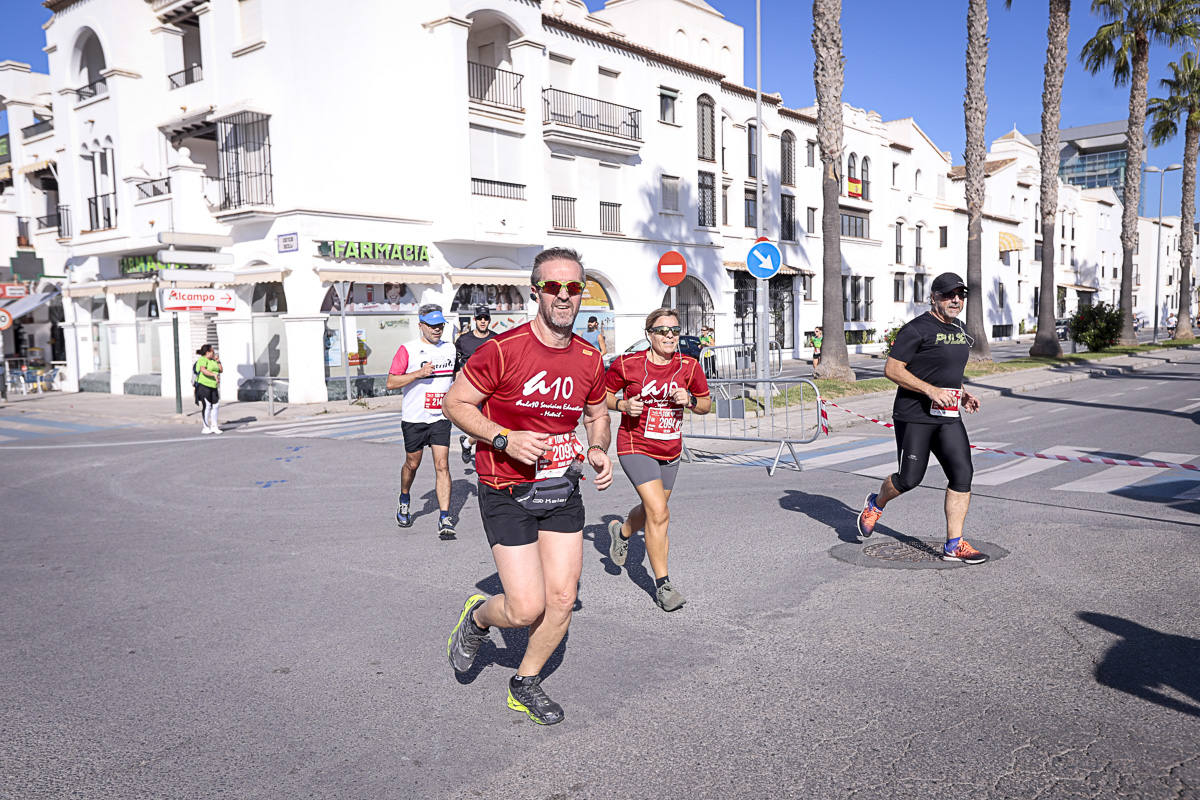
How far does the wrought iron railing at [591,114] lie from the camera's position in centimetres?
2847

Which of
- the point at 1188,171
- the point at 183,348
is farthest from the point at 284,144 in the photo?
the point at 1188,171

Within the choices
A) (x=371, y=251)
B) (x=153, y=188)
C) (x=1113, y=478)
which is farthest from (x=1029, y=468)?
(x=153, y=188)

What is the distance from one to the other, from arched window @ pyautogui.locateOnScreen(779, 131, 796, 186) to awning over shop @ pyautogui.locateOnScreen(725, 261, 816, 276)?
415 cm

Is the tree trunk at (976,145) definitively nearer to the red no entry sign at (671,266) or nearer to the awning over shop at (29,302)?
the red no entry sign at (671,266)

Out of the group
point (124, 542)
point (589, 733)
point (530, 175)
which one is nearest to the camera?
point (589, 733)

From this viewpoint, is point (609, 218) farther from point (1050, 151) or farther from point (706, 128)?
point (1050, 151)

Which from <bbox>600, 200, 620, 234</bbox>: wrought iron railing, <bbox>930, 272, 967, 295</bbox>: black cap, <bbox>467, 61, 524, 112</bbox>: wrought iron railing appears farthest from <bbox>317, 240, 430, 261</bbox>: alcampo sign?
<bbox>930, 272, 967, 295</bbox>: black cap

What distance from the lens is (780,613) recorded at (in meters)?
5.34

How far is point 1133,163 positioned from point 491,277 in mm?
28235

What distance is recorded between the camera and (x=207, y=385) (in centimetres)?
1653

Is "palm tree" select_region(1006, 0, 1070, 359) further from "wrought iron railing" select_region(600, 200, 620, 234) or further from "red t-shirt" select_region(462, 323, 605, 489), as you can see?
"red t-shirt" select_region(462, 323, 605, 489)

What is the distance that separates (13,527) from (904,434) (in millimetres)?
8227

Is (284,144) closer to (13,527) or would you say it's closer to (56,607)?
(13,527)

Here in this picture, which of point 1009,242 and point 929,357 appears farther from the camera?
point 1009,242
